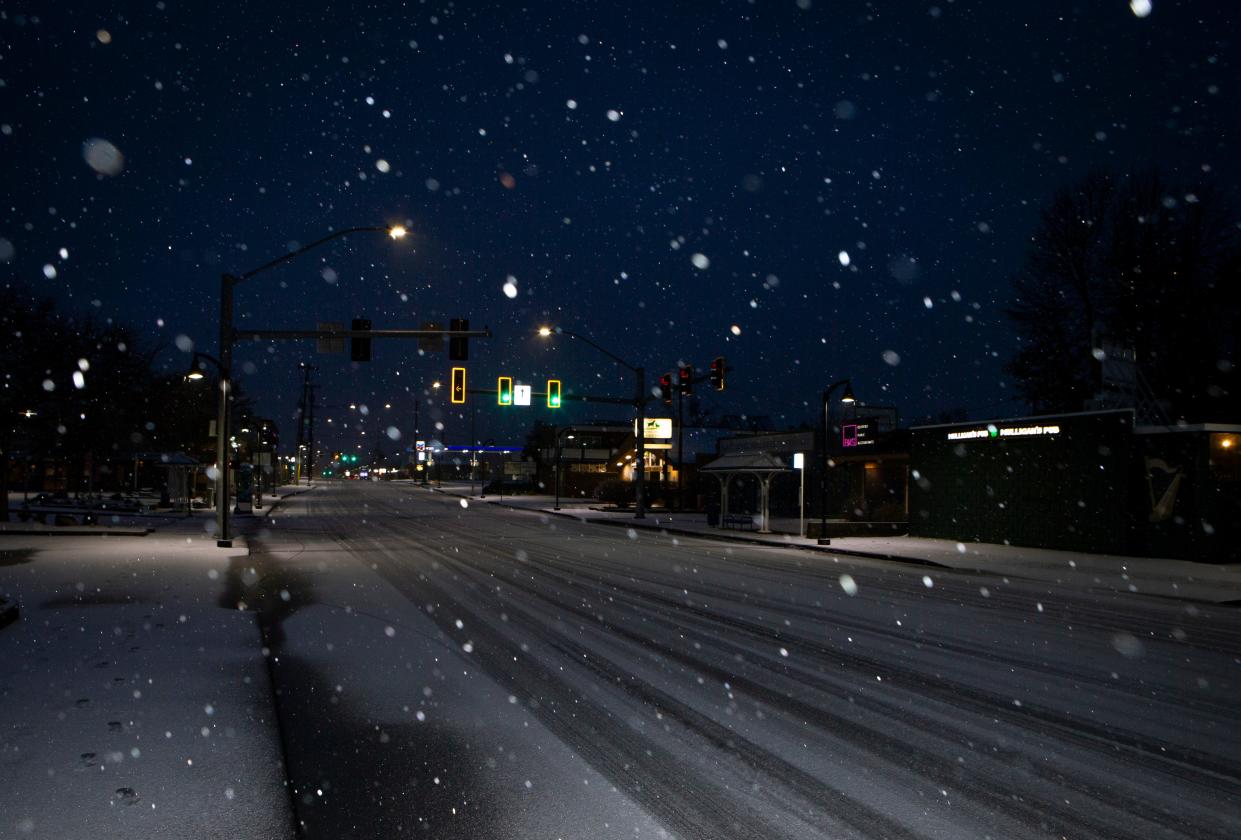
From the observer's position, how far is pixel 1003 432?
95.0ft

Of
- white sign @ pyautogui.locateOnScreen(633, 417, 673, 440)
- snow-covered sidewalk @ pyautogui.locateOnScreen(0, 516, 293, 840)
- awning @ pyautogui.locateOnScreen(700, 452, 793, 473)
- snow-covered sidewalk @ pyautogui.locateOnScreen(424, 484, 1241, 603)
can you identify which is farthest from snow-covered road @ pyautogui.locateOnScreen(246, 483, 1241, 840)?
white sign @ pyautogui.locateOnScreen(633, 417, 673, 440)

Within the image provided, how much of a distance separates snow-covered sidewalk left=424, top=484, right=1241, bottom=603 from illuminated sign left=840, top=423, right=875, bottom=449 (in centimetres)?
558

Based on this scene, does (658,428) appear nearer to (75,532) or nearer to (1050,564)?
(1050,564)

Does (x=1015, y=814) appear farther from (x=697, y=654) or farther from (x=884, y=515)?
(x=884, y=515)

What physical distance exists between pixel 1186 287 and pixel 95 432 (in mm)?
46116

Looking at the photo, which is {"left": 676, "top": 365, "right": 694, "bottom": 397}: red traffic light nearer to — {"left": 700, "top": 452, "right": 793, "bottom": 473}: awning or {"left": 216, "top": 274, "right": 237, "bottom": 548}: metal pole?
{"left": 700, "top": 452, "right": 793, "bottom": 473}: awning

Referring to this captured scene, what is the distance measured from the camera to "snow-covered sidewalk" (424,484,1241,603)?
17.7 meters

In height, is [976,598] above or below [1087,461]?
below

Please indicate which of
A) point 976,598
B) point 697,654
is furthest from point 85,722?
point 976,598

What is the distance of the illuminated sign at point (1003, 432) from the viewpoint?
27.5 metres

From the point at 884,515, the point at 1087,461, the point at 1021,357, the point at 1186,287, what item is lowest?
the point at 884,515

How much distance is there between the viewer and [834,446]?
1740 inches

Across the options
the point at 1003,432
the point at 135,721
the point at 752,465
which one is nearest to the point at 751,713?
the point at 135,721

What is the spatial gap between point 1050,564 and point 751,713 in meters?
18.2
